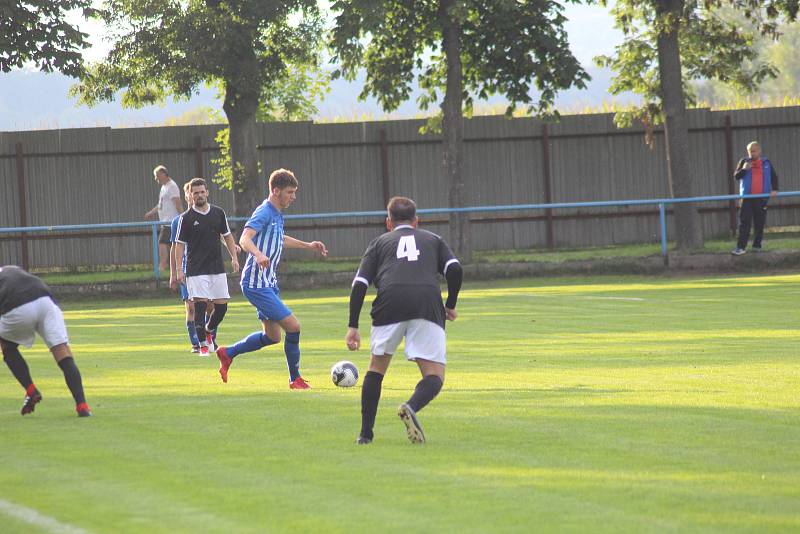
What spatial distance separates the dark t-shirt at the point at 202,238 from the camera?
15352 millimetres

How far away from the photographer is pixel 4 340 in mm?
10516

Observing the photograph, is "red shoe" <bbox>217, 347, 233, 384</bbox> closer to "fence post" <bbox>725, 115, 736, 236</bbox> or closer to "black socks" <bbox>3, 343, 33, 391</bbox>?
"black socks" <bbox>3, 343, 33, 391</bbox>

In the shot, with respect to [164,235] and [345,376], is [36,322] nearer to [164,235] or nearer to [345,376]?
[345,376]

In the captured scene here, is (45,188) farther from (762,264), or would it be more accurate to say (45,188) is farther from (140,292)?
(762,264)

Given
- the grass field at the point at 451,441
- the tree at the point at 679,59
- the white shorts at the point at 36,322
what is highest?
the tree at the point at 679,59

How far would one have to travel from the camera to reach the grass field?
679 centimetres

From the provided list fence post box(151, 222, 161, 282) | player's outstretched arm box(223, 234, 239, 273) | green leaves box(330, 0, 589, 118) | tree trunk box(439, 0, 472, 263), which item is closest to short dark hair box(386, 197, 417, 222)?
player's outstretched arm box(223, 234, 239, 273)

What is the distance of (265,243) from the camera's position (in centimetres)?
1219

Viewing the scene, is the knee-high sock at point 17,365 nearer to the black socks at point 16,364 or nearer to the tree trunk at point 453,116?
the black socks at point 16,364

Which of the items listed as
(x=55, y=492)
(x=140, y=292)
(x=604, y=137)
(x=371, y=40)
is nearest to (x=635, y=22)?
(x=604, y=137)

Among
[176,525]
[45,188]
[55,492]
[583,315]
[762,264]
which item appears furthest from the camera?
[45,188]

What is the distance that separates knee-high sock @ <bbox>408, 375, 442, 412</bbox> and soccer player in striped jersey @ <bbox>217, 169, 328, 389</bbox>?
3.06 metres

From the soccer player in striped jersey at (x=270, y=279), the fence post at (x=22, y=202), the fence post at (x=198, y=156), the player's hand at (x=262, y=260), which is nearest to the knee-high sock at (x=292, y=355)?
the soccer player in striped jersey at (x=270, y=279)

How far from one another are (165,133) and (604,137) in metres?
10.1
